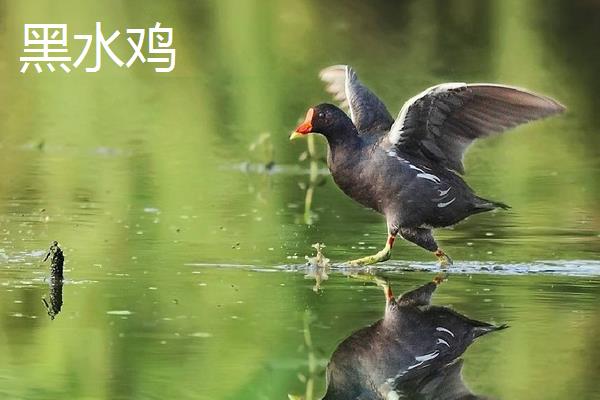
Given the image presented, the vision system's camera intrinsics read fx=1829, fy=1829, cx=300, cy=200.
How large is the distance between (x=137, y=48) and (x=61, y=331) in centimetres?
1246

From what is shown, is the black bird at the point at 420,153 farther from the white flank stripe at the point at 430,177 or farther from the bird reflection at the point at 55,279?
the bird reflection at the point at 55,279

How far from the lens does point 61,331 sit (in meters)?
7.81

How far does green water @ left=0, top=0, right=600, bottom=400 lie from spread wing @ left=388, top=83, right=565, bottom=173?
65cm

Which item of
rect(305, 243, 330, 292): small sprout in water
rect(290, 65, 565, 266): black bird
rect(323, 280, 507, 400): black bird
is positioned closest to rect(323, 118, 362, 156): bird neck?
rect(290, 65, 565, 266): black bird

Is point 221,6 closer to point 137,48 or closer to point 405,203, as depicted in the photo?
point 137,48

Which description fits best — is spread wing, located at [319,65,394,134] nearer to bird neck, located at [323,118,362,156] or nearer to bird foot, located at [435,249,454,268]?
bird neck, located at [323,118,362,156]

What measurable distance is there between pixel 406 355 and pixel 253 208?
4.97 meters

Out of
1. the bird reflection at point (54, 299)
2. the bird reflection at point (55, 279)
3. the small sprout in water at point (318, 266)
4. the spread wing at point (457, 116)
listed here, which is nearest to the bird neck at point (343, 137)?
the spread wing at point (457, 116)

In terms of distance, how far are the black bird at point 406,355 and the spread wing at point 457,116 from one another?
1289 mm

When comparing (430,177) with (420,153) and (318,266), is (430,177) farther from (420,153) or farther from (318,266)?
(318,266)

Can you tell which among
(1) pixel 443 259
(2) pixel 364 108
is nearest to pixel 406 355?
(1) pixel 443 259

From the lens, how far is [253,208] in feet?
39.9

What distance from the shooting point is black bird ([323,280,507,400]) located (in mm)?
6602

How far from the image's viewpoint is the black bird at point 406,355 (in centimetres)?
660
